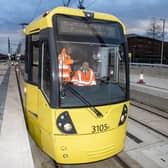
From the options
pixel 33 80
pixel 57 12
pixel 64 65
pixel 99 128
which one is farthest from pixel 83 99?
pixel 57 12

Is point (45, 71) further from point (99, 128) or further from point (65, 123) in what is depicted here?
point (99, 128)

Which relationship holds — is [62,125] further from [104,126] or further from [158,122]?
[158,122]

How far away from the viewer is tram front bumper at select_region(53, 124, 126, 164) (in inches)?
179

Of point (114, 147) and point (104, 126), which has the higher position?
point (104, 126)

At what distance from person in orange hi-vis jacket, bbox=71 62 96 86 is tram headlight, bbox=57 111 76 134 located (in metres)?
0.67

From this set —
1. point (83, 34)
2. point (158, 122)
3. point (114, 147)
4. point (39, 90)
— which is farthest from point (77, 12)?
point (158, 122)

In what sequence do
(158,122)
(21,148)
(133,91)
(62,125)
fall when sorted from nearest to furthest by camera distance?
(62,125), (21,148), (158,122), (133,91)

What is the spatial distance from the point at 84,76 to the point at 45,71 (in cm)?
74

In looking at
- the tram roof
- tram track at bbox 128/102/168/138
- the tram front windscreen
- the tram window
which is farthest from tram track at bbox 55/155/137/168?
the tram roof

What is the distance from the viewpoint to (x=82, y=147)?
4.61 meters

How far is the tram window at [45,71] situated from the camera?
472cm

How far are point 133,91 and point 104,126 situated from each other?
8.82 meters

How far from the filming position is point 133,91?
526 inches

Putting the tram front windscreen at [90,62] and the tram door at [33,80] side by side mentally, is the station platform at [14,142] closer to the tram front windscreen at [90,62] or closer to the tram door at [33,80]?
the tram door at [33,80]
